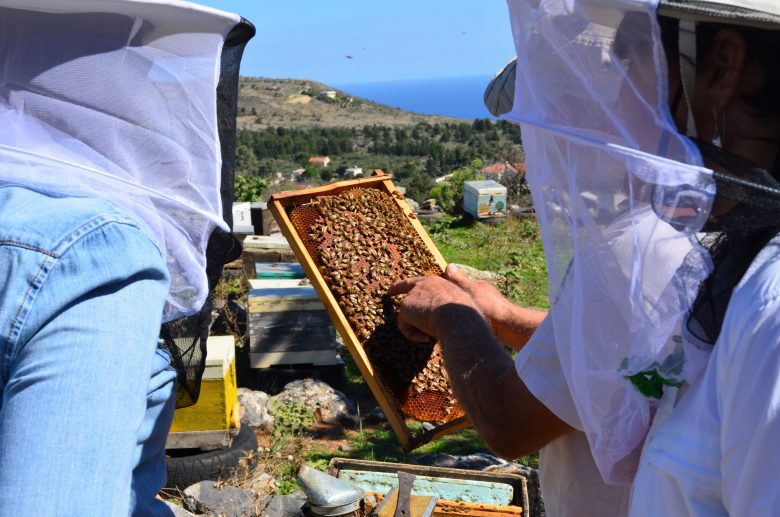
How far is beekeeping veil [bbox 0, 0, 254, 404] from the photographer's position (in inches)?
48.3

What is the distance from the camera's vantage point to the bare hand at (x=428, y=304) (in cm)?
227

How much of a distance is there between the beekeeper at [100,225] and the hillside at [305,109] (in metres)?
48.3

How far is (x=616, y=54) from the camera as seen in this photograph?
1206 millimetres

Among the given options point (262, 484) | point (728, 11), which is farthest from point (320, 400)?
point (728, 11)

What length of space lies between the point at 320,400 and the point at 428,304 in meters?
3.14

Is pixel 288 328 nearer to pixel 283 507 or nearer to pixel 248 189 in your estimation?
pixel 283 507

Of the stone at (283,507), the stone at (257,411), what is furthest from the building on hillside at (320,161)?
the stone at (283,507)

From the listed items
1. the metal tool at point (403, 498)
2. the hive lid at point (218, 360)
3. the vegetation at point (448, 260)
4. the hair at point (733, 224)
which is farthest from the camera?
the vegetation at point (448, 260)

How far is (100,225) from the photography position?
42.9 inches

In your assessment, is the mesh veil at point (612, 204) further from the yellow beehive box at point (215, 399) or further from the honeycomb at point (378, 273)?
the yellow beehive box at point (215, 399)

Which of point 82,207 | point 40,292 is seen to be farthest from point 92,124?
point 40,292

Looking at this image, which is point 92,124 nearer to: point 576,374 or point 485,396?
point 576,374

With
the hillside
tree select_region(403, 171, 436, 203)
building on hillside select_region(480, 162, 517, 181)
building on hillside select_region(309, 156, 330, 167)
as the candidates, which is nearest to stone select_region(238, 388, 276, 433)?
building on hillside select_region(480, 162, 517, 181)

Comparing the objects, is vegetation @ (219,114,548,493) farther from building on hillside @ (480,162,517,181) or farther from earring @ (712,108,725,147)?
earring @ (712,108,725,147)
